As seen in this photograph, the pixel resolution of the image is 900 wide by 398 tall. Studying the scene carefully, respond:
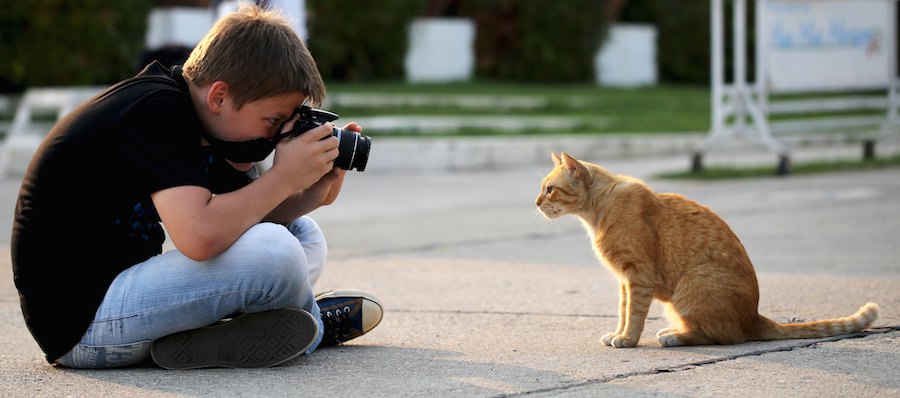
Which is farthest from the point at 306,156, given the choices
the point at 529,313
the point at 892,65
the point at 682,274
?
the point at 892,65

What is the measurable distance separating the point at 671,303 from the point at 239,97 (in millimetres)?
1547

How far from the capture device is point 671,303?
3.52m

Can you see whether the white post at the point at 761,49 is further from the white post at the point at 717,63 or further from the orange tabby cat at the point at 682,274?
the orange tabby cat at the point at 682,274

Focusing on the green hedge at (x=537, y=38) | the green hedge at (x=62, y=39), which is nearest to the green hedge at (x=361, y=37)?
the green hedge at (x=537, y=38)

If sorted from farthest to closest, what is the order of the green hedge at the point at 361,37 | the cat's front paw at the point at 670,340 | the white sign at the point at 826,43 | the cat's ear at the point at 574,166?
the green hedge at the point at 361,37 → the white sign at the point at 826,43 → the cat's ear at the point at 574,166 → the cat's front paw at the point at 670,340

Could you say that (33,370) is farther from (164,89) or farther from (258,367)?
(164,89)

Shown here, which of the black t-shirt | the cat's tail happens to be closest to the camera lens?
the black t-shirt

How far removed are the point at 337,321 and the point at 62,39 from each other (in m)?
10.9

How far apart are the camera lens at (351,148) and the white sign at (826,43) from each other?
725cm

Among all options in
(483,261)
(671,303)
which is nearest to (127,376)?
(671,303)

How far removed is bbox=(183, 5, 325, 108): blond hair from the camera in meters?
2.95

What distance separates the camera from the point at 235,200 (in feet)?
9.62

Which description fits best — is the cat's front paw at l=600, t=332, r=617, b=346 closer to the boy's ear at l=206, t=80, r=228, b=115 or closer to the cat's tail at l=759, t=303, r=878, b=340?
the cat's tail at l=759, t=303, r=878, b=340

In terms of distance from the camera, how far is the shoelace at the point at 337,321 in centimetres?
347
